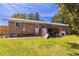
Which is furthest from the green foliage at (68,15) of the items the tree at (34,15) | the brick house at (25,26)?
the tree at (34,15)

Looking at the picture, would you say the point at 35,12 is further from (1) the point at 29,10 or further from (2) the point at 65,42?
(2) the point at 65,42

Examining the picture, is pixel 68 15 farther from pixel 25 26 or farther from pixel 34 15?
pixel 25 26

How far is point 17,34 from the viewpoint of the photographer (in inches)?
133

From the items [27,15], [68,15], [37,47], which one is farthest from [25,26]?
[68,15]

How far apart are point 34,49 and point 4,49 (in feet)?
1.13

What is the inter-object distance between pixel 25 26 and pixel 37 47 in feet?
0.93

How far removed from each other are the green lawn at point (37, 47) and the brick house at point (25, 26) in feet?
0.23

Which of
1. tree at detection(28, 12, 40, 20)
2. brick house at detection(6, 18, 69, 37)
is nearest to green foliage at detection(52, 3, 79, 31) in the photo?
brick house at detection(6, 18, 69, 37)

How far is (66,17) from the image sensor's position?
3396 millimetres

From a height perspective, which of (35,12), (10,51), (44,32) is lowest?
(10,51)

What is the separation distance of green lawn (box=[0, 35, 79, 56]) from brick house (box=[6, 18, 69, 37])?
7 centimetres

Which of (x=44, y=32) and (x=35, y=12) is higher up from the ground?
(x=35, y=12)

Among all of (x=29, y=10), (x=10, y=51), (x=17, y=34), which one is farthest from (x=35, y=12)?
(x=10, y=51)

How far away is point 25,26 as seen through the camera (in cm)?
338
